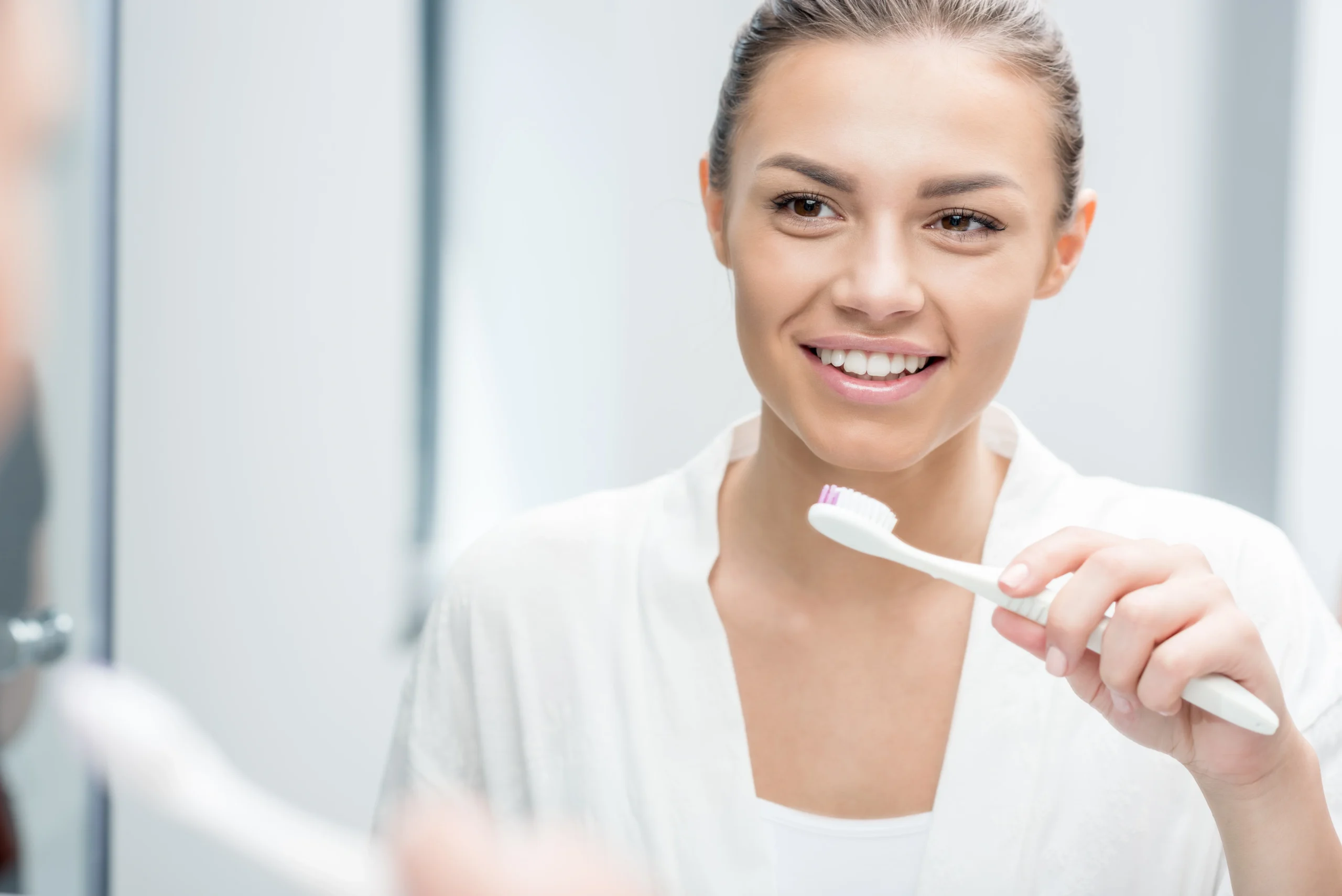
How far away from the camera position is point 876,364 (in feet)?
2.13

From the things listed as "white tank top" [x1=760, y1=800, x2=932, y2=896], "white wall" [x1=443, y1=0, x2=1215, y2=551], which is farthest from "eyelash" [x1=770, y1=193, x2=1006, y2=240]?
"white wall" [x1=443, y1=0, x2=1215, y2=551]

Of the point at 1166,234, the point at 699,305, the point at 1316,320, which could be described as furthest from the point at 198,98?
the point at 1316,320

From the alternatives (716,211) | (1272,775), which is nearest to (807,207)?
(716,211)

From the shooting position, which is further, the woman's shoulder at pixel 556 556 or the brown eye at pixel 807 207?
the woman's shoulder at pixel 556 556

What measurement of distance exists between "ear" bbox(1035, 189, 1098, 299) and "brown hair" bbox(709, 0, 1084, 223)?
0.01 meters

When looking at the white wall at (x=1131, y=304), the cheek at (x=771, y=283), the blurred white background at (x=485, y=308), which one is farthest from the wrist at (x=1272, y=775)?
the white wall at (x=1131, y=304)

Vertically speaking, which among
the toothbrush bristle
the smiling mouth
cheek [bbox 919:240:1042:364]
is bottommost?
the toothbrush bristle

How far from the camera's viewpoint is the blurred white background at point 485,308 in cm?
112

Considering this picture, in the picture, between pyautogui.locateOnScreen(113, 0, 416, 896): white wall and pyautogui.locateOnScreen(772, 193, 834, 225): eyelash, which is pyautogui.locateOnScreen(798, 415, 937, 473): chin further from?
pyautogui.locateOnScreen(113, 0, 416, 896): white wall

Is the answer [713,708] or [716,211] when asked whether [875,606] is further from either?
[716,211]

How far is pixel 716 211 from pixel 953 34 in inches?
7.8

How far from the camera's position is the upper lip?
2.09 feet

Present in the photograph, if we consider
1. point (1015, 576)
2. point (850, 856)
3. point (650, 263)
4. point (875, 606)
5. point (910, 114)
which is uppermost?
point (910, 114)

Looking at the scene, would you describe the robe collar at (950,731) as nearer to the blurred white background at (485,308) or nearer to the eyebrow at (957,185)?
the eyebrow at (957,185)
